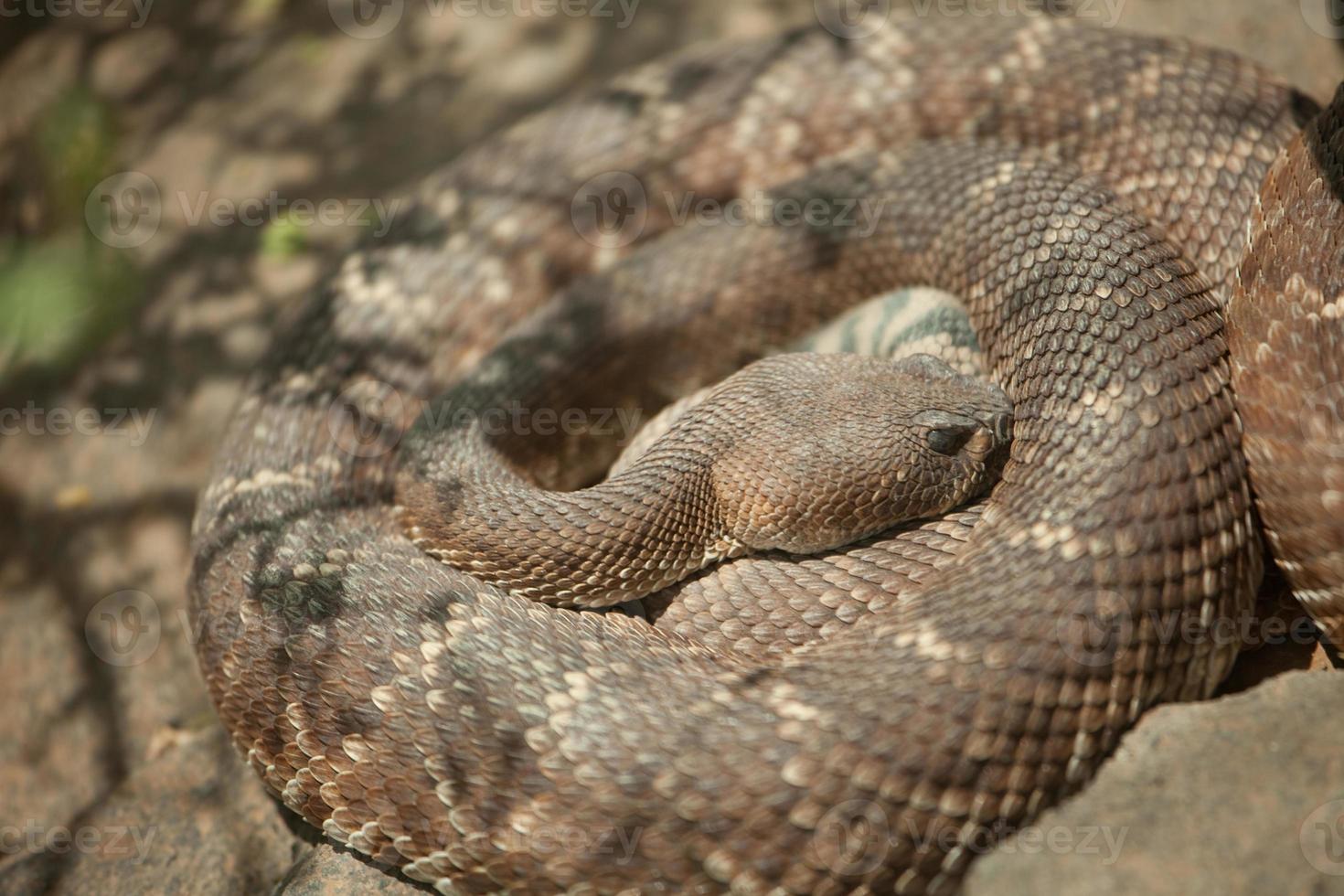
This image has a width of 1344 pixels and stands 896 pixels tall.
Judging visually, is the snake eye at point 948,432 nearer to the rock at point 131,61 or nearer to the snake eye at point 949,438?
the snake eye at point 949,438

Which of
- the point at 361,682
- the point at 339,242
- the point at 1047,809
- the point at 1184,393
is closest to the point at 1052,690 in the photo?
the point at 1047,809

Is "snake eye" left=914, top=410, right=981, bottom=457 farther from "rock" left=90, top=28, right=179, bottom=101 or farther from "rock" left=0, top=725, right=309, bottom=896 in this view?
"rock" left=90, top=28, right=179, bottom=101

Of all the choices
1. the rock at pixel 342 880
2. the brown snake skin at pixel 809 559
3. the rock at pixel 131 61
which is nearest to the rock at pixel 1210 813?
the brown snake skin at pixel 809 559

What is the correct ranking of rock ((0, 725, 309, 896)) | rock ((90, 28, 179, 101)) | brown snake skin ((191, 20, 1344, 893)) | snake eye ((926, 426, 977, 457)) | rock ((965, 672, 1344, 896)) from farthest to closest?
rock ((90, 28, 179, 101)), rock ((0, 725, 309, 896)), snake eye ((926, 426, 977, 457)), brown snake skin ((191, 20, 1344, 893)), rock ((965, 672, 1344, 896))

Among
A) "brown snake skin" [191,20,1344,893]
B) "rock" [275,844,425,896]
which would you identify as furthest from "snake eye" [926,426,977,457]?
"rock" [275,844,425,896]

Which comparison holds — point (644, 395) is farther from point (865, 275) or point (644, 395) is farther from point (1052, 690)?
point (1052, 690)
